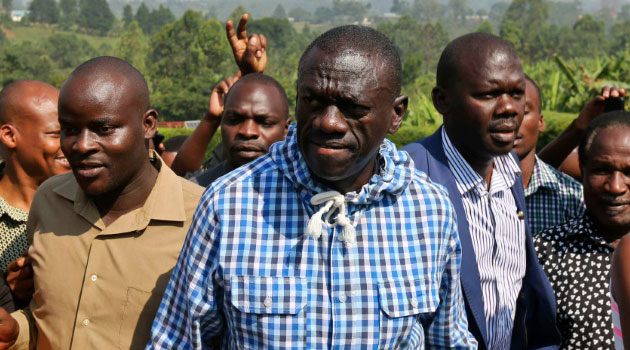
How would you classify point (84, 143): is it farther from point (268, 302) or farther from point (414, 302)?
point (414, 302)

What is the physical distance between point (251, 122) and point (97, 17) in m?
164

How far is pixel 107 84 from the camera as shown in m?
2.66

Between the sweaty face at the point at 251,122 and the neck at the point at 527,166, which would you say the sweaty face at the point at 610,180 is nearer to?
the neck at the point at 527,166

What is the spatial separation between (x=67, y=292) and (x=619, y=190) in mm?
2326

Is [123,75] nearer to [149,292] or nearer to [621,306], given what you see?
[149,292]

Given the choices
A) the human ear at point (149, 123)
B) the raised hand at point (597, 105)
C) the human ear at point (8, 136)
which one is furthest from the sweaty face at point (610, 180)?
the human ear at point (8, 136)

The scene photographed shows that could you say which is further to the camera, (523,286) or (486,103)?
(523,286)

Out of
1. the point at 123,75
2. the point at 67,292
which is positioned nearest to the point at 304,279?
the point at 67,292

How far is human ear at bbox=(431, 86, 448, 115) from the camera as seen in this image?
301 centimetres

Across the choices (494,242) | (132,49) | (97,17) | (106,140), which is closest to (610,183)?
(494,242)

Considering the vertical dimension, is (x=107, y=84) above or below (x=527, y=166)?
above

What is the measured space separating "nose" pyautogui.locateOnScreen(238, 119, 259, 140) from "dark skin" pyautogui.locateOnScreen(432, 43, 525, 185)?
4.22ft

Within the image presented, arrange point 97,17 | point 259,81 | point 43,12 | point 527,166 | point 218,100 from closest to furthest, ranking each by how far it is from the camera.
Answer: point 259,81, point 527,166, point 218,100, point 97,17, point 43,12

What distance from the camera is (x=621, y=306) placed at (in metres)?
1.96
